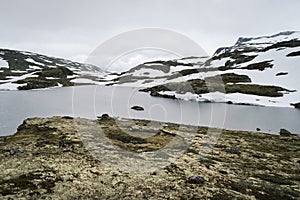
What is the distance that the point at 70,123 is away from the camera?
1877 inches

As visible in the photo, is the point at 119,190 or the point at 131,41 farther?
the point at 131,41

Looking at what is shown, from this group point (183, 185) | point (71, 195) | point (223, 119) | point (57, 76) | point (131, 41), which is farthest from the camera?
point (57, 76)

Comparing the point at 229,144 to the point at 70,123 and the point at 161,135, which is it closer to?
the point at 161,135

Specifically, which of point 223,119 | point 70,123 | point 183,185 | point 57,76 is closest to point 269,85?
point 223,119

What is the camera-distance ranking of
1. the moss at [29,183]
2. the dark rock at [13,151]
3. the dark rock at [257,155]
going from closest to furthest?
the moss at [29,183], the dark rock at [13,151], the dark rock at [257,155]

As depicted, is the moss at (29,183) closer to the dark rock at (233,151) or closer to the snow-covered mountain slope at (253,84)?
the dark rock at (233,151)

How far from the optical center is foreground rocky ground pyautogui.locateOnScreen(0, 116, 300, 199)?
2075 cm

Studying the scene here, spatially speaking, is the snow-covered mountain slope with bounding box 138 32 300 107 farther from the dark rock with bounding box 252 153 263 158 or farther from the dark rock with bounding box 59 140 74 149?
the dark rock with bounding box 59 140 74 149

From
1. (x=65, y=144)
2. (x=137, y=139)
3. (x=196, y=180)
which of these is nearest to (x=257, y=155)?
(x=196, y=180)

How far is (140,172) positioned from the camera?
2517 cm

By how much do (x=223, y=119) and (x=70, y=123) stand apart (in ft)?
129

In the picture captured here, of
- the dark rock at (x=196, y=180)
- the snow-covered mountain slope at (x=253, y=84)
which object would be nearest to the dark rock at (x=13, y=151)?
the dark rock at (x=196, y=180)

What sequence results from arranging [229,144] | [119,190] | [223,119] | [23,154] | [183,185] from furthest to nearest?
[223,119], [229,144], [23,154], [183,185], [119,190]

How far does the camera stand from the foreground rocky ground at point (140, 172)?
20.8 metres
